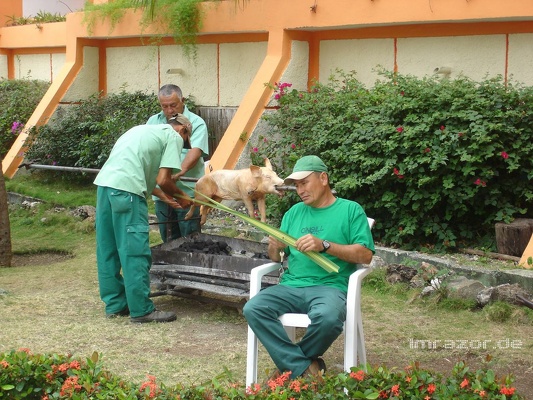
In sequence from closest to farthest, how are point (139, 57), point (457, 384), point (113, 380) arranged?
point (457, 384)
point (113, 380)
point (139, 57)

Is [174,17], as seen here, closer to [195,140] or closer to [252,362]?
[195,140]

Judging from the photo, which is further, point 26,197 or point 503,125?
point 26,197

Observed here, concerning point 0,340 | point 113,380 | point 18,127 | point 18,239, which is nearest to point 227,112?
point 18,239

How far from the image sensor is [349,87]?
10.7 meters

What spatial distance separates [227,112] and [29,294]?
18.4 ft

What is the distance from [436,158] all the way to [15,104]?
983 centimetres

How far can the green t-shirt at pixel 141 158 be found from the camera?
684 centimetres

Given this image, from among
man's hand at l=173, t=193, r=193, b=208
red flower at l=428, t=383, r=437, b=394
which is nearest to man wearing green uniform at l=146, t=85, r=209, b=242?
man's hand at l=173, t=193, r=193, b=208

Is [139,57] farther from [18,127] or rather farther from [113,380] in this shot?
[113,380]

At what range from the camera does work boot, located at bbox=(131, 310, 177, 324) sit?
6.97 metres

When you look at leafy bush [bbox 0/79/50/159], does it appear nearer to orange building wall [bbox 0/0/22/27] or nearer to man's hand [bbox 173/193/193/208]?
orange building wall [bbox 0/0/22/27]

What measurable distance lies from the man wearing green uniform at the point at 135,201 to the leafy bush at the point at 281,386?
8.06ft

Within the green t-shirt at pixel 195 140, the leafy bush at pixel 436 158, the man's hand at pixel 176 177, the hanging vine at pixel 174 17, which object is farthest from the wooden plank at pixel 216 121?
the man's hand at pixel 176 177

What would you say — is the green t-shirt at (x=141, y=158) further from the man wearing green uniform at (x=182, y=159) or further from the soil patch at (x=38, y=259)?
the soil patch at (x=38, y=259)
